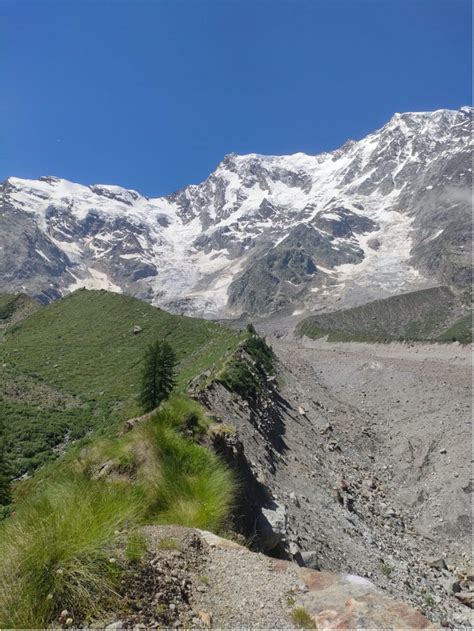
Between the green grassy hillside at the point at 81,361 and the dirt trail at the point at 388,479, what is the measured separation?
7075 mm

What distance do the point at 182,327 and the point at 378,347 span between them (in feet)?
202

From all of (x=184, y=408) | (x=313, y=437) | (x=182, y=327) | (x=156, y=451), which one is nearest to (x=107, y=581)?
(x=156, y=451)

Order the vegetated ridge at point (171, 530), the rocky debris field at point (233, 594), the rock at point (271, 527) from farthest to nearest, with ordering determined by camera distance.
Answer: the rock at point (271, 527) < the rocky debris field at point (233, 594) < the vegetated ridge at point (171, 530)

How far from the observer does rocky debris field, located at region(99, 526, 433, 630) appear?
420 centimetres

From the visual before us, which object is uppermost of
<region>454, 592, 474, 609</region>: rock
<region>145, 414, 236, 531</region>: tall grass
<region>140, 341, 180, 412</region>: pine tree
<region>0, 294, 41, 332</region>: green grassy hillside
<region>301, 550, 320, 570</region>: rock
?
<region>0, 294, 41, 332</region>: green grassy hillside

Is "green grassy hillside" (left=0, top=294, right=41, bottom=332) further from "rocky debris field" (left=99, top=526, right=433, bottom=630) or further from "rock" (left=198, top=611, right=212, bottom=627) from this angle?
"rock" (left=198, top=611, right=212, bottom=627)

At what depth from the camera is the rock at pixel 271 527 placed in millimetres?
9141

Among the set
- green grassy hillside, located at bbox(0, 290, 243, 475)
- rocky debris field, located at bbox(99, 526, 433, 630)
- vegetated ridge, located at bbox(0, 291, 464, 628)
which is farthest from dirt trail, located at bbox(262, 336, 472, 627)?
green grassy hillside, located at bbox(0, 290, 243, 475)

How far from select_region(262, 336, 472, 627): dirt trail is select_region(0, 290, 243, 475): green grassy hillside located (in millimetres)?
7075

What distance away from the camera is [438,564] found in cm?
1816

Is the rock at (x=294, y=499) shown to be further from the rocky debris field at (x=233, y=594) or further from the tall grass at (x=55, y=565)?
the tall grass at (x=55, y=565)

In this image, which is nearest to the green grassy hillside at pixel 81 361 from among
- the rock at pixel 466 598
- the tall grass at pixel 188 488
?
the tall grass at pixel 188 488

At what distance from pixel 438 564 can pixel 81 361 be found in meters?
26.8

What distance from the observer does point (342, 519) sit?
17.7m
